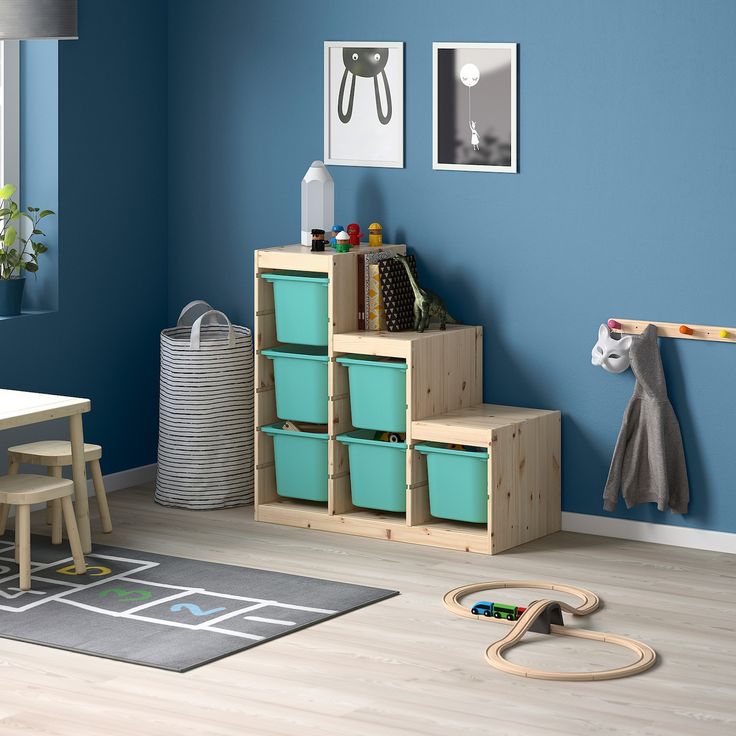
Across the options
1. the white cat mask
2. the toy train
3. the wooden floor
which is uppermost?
the white cat mask

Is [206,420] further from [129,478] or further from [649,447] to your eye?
[649,447]

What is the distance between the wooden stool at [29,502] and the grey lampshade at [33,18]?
1380 millimetres

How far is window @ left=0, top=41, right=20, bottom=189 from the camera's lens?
18.2 feet

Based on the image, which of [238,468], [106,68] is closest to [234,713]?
[238,468]

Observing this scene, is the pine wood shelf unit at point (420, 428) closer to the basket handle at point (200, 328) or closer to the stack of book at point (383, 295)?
the stack of book at point (383, 295)

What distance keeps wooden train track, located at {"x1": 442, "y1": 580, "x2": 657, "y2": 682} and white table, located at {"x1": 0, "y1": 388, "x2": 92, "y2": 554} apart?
4.15 feet

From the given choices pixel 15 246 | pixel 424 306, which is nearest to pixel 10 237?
pixel 15 246

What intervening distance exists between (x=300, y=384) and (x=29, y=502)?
1.17 metres

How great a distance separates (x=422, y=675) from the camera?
12.5 feet

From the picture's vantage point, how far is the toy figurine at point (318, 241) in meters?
5.25

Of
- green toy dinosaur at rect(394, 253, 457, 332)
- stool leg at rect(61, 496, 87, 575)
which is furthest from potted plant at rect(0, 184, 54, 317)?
green toy dinosaur at rect(394, 253, 457, 332)

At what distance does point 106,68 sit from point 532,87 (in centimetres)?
167

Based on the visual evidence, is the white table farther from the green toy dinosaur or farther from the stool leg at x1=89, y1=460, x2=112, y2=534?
the green toy dinosaur

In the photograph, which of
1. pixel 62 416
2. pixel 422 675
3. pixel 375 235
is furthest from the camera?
pixel 375 235
